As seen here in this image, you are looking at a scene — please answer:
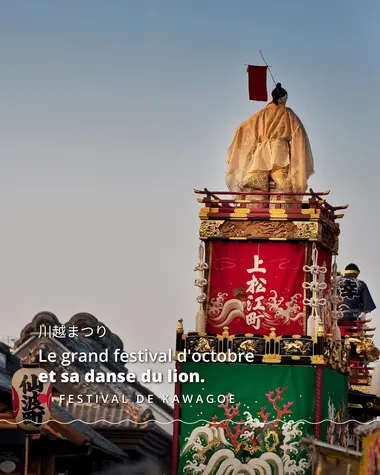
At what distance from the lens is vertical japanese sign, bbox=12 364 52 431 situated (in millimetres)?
28548

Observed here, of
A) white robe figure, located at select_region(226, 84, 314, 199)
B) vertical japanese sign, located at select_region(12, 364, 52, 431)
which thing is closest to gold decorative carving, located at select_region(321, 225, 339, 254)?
white robe figure, located at select_region(226, 84, 314, 199)

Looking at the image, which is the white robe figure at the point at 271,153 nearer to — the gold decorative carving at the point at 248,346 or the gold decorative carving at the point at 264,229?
the gold decorative carving at the point at 264,229

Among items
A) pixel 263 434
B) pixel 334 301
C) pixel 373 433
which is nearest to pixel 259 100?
pixel 334 301

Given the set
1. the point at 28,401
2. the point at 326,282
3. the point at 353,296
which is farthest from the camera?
the point at 353,296

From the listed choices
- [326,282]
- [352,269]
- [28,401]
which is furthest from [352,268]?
[28,401]

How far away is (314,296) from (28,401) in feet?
30.8

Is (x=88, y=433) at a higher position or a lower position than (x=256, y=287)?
lower

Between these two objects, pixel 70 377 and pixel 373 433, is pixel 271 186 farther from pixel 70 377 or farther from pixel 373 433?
pixel 373 433

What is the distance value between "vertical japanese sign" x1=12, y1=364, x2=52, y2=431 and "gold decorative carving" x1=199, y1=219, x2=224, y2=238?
860 cm

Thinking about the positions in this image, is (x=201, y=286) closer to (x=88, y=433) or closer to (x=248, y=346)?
(x=248, y=346)

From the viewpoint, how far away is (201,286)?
36.4m

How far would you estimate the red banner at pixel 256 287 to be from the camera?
36.1 metres

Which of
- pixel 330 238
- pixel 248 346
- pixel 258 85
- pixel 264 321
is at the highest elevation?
pixel 258 85

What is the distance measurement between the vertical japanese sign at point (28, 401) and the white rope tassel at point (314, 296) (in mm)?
8687
